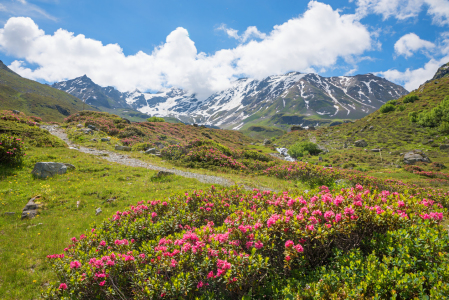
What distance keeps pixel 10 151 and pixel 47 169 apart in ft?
9.87

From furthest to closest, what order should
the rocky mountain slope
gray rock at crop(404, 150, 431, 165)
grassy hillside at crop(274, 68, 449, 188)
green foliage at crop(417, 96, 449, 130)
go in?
green foliage at crop(417, 96, 449, 130)
the rocky mountain slope
gray rock at crop(404, 150, 431, 165)
grassy hillside at crop(274, 68, 449, 188)

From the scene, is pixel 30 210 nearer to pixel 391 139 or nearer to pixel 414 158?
pixel 414 158

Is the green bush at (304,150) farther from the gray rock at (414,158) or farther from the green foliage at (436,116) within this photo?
the green foliage at (436,116)

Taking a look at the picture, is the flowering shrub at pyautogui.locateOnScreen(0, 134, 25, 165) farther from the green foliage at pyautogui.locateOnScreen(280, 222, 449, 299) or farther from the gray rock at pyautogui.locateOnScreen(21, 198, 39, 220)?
the green foliage at pyautogui.locateOnScreen(280, 222, 449, 299)

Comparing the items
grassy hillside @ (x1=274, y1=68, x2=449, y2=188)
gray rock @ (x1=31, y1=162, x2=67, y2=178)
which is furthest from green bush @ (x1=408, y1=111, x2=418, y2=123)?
gray rock @ (x1=31, y1=162, x2=67, y2=178)

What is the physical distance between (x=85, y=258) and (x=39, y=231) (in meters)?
5.54

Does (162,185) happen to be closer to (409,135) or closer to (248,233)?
(248,233)

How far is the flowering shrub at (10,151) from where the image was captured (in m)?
14.3

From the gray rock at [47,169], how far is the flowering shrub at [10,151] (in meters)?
2.15

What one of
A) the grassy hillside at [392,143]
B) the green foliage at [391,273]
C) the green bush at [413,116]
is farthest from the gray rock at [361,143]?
the green foliage at [391,273]

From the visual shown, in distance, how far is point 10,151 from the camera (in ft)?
47.2

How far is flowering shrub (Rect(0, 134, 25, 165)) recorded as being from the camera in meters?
14.3

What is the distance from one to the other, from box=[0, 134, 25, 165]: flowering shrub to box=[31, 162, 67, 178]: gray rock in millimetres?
2153

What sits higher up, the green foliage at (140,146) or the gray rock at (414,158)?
the gray rock at (414,158)
